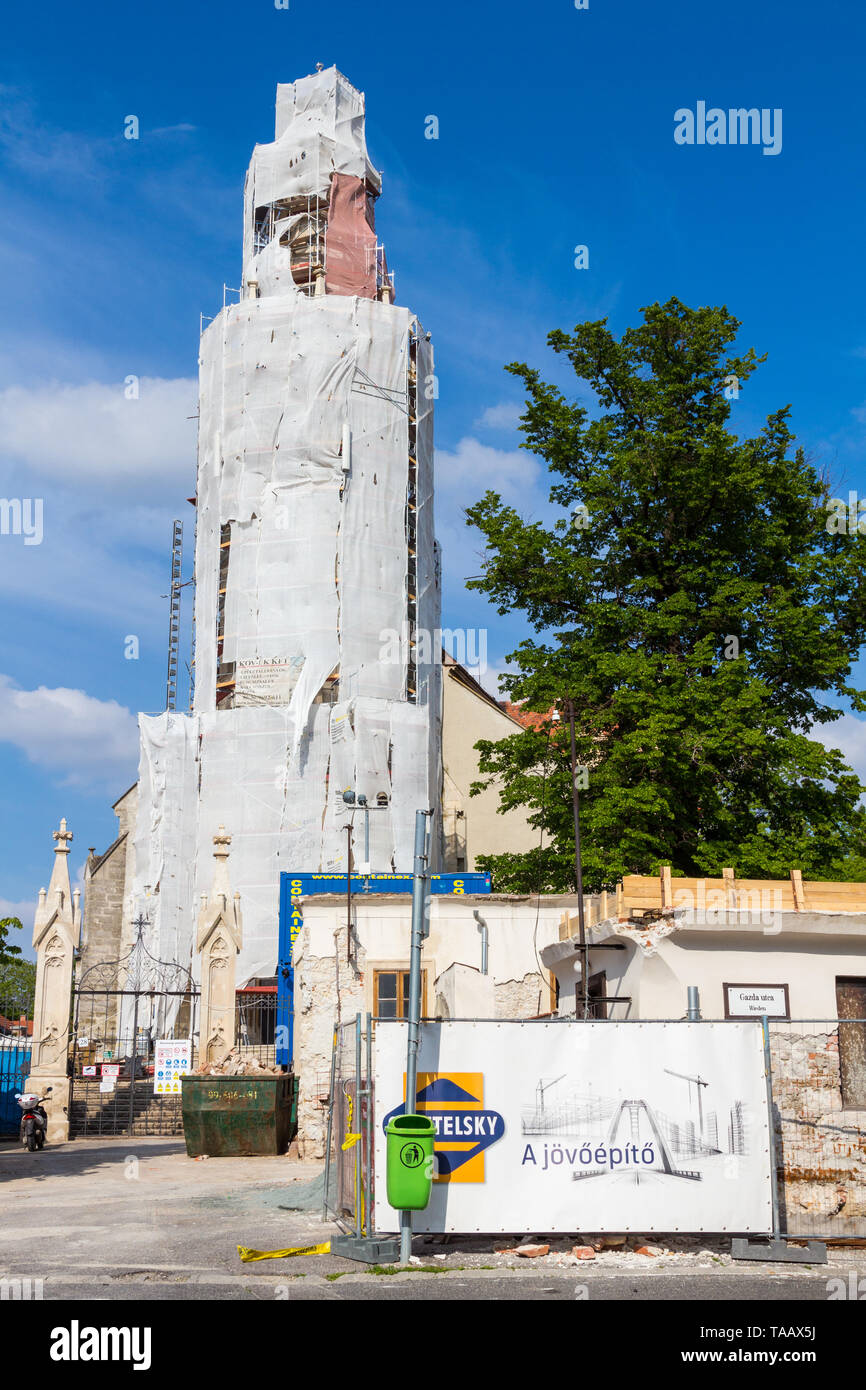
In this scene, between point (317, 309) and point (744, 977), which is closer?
point (744, 977)

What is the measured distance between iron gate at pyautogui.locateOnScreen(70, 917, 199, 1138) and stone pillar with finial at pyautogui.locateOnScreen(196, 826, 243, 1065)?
0.95m

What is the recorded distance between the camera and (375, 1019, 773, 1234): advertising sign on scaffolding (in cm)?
1128

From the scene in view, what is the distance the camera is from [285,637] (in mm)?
42344

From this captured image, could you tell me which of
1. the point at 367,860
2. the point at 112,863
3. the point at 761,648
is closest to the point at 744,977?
the point at 761,648

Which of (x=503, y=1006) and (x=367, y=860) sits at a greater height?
(x=367, y=860)

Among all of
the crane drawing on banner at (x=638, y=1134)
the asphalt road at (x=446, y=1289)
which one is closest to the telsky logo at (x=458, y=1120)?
the crane drawing on banner at (x=638, y=1134)

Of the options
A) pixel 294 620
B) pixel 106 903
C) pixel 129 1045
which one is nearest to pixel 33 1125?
pixel 129 1045

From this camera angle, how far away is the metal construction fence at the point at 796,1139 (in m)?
11.6

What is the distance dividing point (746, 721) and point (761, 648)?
2.37m

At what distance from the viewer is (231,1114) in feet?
75.5

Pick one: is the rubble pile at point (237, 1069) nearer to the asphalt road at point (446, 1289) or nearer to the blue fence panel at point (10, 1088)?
the blue fence panel at point (10, 1088)

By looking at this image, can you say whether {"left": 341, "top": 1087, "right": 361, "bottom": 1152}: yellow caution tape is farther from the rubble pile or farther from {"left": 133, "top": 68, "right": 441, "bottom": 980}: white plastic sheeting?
{"left": 133, "top": 68, "right": 441, "bottom": 980}: white plastic sheeting

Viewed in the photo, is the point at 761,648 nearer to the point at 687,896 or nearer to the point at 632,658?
the point at 632,658

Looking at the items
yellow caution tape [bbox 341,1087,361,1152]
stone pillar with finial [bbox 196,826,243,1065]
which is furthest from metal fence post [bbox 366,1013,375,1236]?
stone pillar with finial [bbox 196,826,243,1065]
